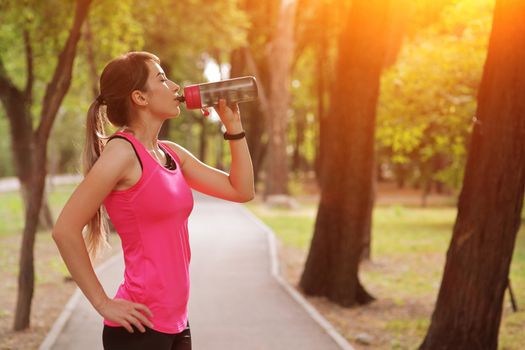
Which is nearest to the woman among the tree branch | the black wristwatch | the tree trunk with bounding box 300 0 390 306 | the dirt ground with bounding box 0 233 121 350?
the black wristwatch

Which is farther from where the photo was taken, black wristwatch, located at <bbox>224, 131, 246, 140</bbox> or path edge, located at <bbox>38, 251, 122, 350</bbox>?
path edge, located at <bbox>38, 251, 122, 350</bbox>

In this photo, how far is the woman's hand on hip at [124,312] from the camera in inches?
106

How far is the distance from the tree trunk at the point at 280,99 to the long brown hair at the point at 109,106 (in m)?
25.5

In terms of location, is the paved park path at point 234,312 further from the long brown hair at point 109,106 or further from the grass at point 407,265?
the long brown hair at point 109,106

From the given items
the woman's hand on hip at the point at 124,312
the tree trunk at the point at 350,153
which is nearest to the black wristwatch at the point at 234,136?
the woman's hand on hip at the point at 124,312

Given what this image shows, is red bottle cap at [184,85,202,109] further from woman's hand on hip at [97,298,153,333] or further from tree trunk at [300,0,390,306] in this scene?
tree trunk at [300,0,390,306]

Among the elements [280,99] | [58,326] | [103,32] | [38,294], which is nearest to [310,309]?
[58,326]

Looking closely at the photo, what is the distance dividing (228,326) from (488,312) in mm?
2898

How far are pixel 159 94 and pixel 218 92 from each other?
0.25 m

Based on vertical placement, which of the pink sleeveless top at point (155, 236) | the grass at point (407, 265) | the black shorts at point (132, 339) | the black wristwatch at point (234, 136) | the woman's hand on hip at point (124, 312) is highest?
the black wristwatch at point (234, 136)

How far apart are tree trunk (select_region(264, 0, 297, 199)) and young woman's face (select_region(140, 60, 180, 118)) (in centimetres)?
2545

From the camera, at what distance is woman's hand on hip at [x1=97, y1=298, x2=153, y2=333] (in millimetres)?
2693

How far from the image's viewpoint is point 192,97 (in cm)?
293

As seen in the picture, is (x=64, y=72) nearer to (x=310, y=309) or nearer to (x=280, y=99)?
(x=310, y=309)
